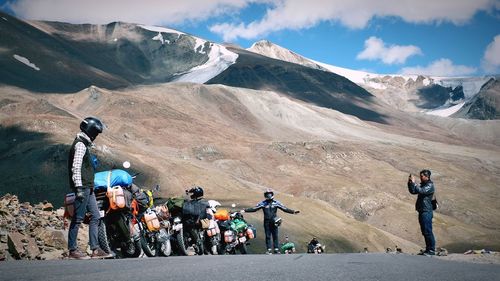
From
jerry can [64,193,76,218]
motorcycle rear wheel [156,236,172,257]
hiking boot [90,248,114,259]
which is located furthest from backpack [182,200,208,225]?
jerry can [64,193,76,218]

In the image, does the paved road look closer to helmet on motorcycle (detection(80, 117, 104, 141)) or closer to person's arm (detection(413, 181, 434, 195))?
helmet on motorcycle (detection(80, 117, 104, 141))

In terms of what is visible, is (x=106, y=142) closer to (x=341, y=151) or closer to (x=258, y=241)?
(x=258, y=241)

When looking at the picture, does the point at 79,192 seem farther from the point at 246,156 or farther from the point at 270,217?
the point at 246,156

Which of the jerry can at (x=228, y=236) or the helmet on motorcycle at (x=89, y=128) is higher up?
the helmet on motorcycle at (x=89, y=128)

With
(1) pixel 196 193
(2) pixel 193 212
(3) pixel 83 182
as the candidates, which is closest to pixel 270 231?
(1) pixel 196 193

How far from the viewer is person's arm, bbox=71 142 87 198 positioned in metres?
9.95

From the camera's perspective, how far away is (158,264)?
879cm

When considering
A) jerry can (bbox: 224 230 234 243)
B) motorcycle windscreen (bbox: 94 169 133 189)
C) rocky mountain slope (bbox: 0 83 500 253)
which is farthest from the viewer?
rocky mountain slope (bbox: 0 83 500 253)

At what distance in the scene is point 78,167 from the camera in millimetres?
10008

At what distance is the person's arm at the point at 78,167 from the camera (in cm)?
995

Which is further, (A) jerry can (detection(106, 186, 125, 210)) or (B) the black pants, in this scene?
(B) the black pants

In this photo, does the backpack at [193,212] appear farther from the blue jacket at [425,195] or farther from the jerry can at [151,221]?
the blue jacket at [425,195]

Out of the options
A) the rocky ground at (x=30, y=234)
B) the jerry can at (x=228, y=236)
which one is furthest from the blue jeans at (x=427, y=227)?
the rocky ground at (x=30, y=234)

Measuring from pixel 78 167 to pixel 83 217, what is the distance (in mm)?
1032
